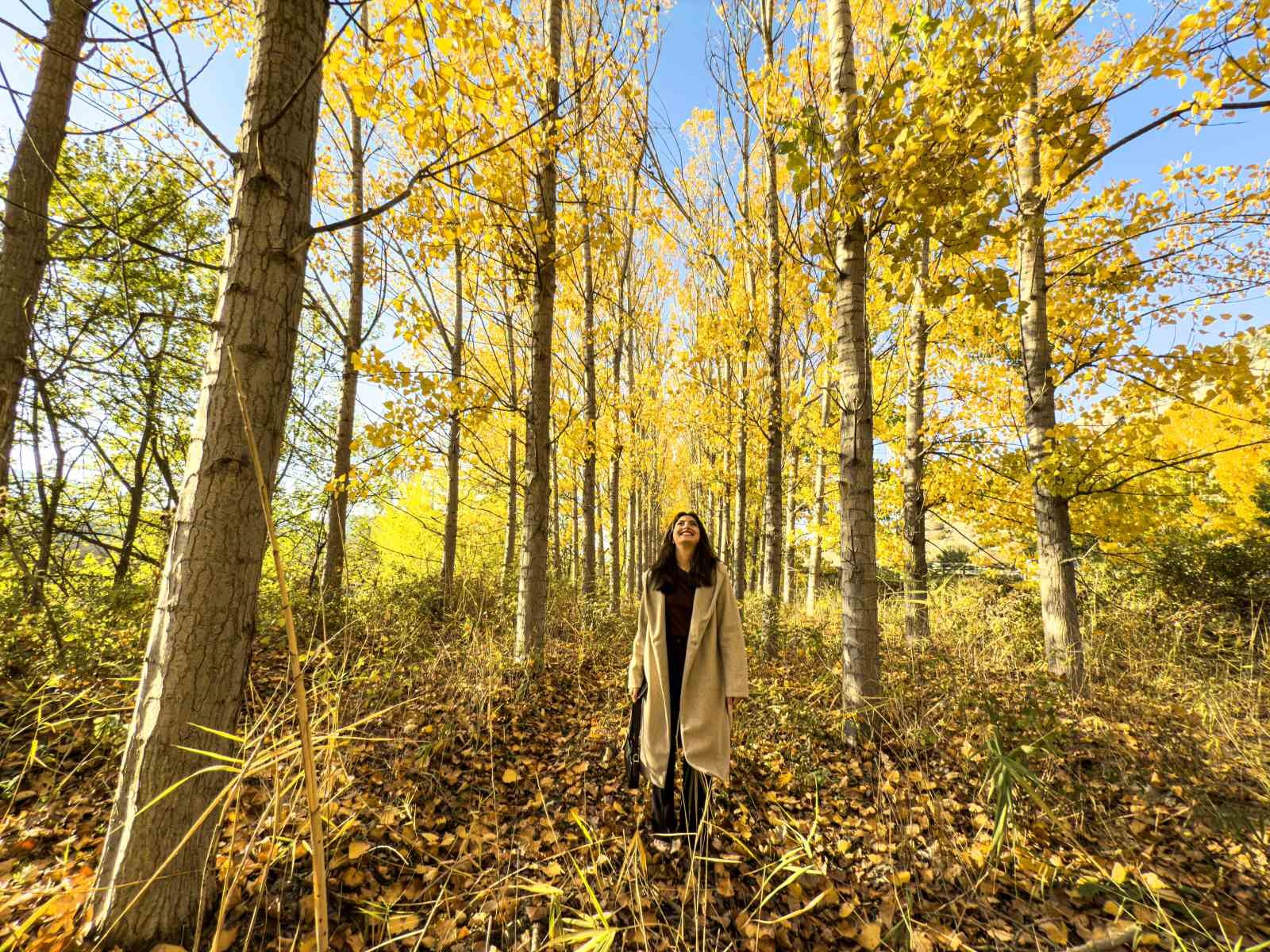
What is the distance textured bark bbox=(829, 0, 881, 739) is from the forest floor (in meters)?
0.33

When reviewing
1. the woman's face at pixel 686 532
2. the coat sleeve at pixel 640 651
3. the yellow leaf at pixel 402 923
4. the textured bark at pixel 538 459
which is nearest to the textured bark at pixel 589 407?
the textured bark at pixel 538 459

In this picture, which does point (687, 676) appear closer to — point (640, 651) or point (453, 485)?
point (640, 651)

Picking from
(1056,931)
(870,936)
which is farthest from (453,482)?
(1056,931)

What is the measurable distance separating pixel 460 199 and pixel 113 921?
444 cm

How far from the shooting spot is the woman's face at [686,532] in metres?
2.83

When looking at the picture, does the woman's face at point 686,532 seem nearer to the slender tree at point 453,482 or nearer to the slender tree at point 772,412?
the slender tree at point 772,412

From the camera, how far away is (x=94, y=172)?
4859 millimetres

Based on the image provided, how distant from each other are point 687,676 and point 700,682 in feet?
0.29

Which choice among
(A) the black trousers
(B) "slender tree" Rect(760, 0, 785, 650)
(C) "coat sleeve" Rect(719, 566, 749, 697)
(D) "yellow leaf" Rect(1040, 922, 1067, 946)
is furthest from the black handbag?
(B) "slender tree" Rect(760, 0, 785, 650)

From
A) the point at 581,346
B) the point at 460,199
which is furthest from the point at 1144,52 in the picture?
the point at 581,346

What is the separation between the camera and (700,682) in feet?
8.50

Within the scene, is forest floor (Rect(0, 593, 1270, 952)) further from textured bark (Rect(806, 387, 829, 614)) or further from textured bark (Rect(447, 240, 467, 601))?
textured bark (Rect(806, 387, 829, 614))

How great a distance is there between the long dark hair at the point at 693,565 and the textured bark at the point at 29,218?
426cm

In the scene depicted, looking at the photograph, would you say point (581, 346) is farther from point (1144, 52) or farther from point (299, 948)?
point (299, 948)
